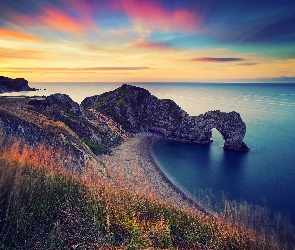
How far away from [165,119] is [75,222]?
76511 millimetres

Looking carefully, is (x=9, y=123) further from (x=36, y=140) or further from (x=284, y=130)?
(x=284, y=130)

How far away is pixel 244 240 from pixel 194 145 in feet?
214

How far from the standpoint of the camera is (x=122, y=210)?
9758 millimetres

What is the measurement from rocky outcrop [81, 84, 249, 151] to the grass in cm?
6485

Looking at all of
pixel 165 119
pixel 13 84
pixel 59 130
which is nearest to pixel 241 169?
pixel 165 119

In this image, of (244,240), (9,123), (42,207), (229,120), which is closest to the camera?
(42,207)

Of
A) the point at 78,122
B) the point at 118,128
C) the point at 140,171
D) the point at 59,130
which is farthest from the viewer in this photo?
the point at 118,128

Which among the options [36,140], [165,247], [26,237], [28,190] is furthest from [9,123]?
[165,247]

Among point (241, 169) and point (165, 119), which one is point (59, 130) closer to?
point (241, 169)

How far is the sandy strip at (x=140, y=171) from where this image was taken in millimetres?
36469

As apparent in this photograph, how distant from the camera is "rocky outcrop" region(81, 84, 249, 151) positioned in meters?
72.6

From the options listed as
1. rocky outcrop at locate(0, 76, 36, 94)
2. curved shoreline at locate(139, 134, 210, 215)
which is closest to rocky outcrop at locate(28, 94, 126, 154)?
curved shoreline at locate(139, 134, 210, 215)

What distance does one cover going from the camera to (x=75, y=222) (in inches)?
321

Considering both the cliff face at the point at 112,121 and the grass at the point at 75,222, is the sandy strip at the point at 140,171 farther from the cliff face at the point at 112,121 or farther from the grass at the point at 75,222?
the grass at the point at 75,222
